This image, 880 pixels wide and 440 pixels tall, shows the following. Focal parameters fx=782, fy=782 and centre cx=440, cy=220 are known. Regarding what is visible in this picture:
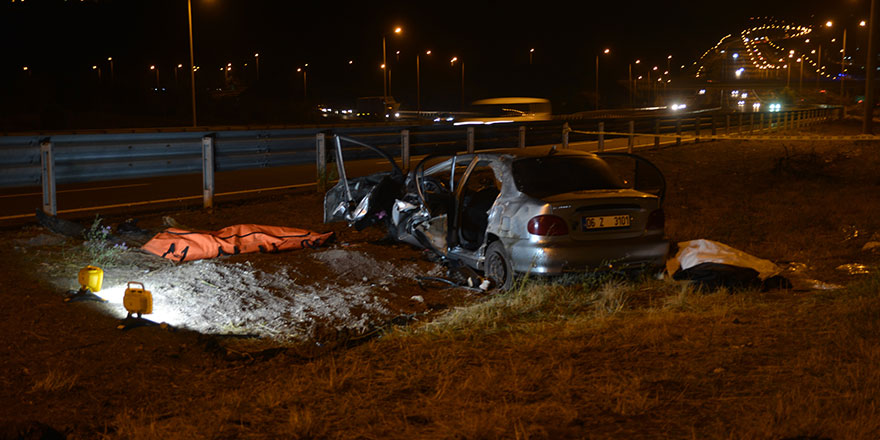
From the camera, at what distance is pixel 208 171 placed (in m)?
12.5

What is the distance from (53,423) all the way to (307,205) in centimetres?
864

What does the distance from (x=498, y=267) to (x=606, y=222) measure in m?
1.18

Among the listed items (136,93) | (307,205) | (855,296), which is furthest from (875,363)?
(136,93)

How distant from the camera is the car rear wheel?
7.73 m

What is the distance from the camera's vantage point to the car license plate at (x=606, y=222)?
7.49 metres

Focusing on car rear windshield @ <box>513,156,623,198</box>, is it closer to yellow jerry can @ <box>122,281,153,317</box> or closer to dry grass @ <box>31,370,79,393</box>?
yellow jerry can @ <box>122,281,153,317</box>

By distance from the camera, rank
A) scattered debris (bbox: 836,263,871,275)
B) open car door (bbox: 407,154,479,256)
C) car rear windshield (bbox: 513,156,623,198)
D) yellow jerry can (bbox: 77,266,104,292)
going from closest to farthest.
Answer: yellow jerry can (bbox: 77,266,104,292) → car rear windshield (bbox: 513,156,623,198) → open car door (bbox: 407,154,479,256) → scattered debris (bbox: 836,263,871,275)

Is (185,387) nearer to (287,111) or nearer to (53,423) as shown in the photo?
(53,423)

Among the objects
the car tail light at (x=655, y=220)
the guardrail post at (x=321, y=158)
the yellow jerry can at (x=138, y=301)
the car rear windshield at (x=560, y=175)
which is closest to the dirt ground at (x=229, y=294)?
the yellow jerry can at (x=138, y=301)

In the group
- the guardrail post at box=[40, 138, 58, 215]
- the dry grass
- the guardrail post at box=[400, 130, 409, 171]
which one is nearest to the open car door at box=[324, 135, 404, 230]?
the guardrail post at box=[40, 138, 58, 215]

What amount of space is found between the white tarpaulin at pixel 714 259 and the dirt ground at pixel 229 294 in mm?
502

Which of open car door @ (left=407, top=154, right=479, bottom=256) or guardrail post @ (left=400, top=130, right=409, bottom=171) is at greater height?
guardrail post @ (left=400, top=130, right=409, bottom=171)

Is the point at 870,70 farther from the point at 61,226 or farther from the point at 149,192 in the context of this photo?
the point at 61,226

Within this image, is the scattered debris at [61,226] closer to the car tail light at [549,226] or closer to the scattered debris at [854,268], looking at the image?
the car tail light at [549,226]
